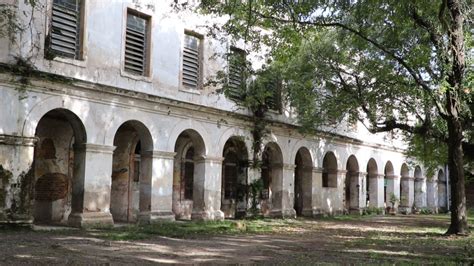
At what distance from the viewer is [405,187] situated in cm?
3184

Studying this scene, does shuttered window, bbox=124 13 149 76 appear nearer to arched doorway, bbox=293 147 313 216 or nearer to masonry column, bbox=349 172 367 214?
arched doorway, bbox=293 147 313 216

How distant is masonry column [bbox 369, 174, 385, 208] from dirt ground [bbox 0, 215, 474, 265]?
545 inches

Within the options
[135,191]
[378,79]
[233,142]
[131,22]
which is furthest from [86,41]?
[378,79]

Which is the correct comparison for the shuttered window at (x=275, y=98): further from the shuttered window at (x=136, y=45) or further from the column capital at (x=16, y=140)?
the column capital at (x=16, y=140)

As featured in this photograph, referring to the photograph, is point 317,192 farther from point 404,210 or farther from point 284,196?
point 404,210

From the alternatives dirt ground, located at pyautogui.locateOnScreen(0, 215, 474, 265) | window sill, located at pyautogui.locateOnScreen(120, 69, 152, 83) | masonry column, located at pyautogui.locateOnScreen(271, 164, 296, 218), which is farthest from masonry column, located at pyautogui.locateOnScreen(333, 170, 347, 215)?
window sill, located at pyautogui.locateOnScreen(120, 69, 152, 83)

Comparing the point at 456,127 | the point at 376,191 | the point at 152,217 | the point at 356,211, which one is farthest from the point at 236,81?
the point at 376,191

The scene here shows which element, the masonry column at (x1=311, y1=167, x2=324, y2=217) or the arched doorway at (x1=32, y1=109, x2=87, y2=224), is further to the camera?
the masonry column at (x1=311, y1=167, x2=324, y2=217)

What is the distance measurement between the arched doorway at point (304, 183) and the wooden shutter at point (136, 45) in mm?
9217

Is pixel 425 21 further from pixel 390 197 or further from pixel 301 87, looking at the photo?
pixel 390 197

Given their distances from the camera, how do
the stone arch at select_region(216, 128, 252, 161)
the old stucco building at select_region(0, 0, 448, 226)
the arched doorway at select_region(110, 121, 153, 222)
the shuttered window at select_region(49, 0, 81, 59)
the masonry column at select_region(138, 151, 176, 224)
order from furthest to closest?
the stone arch at select_region(216, 128, 252, 161)
the arched doorway at select_region(110, 121, 153, 222)
the masonry column at select_region(138, 151, 176, 224)
the shuttered window at select_region(49, 0, 81, 59)
the old stucco building at select_region(0, 0, 448, 226)

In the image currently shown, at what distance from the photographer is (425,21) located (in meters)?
13.4

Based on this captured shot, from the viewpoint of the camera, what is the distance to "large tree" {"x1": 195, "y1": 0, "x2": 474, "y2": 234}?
37.4 ft

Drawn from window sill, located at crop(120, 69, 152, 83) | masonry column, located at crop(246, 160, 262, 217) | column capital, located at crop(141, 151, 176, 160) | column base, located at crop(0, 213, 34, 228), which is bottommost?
column base, located at crop(0, 213, 34, 228)
